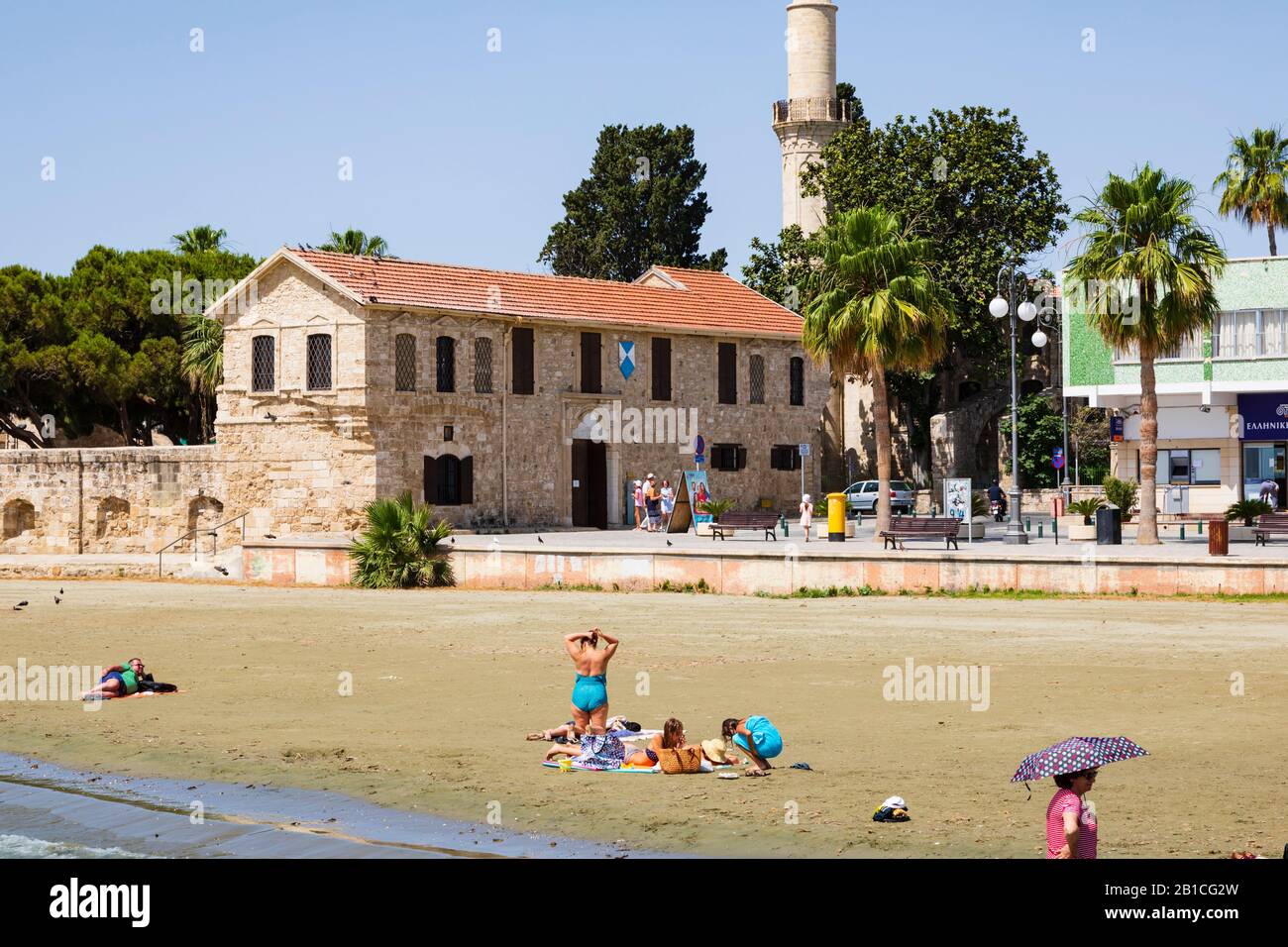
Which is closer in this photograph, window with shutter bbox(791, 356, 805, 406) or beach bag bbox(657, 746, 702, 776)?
beach bag bbox(657, 746, 702, 776)

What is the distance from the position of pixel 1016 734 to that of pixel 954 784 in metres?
2.27

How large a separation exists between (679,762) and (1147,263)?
20.8 meters

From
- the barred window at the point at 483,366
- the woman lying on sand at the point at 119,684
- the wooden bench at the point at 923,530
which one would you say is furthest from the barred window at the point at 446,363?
the woman lying on sand at the point at 119,684

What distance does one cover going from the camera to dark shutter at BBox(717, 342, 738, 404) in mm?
51469

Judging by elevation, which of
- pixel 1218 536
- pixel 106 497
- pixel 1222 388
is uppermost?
pixel 1222 388

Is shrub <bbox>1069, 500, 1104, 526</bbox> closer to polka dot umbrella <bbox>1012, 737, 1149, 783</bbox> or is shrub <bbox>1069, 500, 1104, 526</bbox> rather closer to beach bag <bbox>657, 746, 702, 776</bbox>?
beach bag <bbox>657, 746, 702, 776</bbox>

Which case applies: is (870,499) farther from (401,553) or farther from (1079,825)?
(1079,825)

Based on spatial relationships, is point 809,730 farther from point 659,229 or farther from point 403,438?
point 659,229

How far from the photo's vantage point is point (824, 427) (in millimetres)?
61688

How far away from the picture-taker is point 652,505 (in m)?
44.1

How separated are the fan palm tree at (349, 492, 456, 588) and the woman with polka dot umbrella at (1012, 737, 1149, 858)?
25.3 metres

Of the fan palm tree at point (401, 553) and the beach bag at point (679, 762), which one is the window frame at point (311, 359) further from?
the beach bag at point (679, 762)

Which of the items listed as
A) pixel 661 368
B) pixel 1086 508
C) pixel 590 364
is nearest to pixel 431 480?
pixel 590 364

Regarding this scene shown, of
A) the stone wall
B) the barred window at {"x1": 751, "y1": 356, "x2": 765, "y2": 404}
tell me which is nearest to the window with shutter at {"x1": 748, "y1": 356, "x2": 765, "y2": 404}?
the barred window at {"x1": 751, "y1": 356, "x2": 765, "y2": 404}
